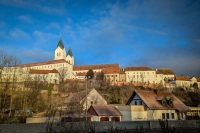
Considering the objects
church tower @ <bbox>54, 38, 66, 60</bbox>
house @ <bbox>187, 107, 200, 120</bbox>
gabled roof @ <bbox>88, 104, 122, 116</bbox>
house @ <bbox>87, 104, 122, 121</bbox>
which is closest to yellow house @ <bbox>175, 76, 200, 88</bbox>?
house @ <bbox>187, 107, 200, 120</bbox>

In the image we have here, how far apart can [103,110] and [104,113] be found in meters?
0.84

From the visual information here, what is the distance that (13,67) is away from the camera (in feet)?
129

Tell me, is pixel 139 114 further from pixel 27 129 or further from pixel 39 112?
pixel 39 112

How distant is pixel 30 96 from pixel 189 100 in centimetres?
6233

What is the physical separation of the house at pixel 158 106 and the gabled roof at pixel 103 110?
13.0 ft

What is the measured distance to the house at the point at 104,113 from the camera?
35.0 meters

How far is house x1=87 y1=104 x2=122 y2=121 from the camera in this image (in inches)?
1377

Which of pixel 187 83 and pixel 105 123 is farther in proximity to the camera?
pixel 187 83

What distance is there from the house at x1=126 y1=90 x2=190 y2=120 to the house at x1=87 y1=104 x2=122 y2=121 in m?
3.94

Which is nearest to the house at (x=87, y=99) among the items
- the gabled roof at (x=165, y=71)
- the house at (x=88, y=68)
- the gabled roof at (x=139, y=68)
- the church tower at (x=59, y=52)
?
the house at (x=88, y=68)

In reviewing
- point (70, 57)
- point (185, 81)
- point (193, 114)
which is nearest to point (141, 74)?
point (185, 81)

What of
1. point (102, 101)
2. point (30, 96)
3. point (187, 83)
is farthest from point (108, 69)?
point (30, 96)

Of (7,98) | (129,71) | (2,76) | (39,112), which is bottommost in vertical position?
(39,112)

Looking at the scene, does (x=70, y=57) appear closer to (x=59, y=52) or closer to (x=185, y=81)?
(x=59, y=52)
